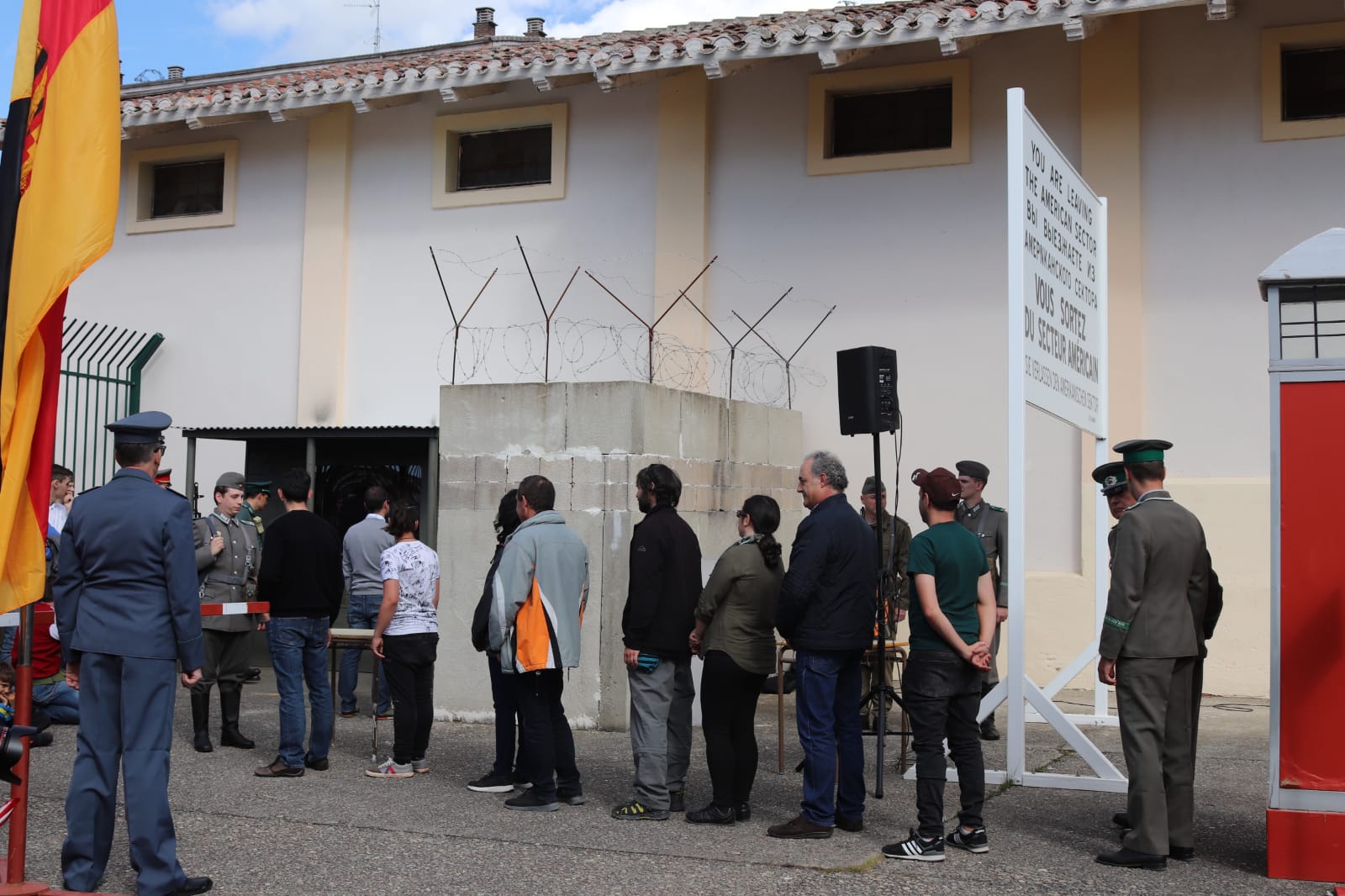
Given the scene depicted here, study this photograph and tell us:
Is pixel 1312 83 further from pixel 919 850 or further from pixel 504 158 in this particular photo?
pixel 919 850

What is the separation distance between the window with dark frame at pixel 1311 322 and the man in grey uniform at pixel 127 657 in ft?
15.6

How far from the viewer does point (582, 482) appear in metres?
9.82

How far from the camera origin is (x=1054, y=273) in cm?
826

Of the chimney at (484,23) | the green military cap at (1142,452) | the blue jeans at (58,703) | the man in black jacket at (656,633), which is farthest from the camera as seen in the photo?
the chimney at (484,23)

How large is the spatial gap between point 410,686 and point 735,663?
7.26ft

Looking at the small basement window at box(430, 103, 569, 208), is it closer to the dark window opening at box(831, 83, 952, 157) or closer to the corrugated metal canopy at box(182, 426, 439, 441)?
the corrugated metal canopy at box(182, 426, 439, 441)

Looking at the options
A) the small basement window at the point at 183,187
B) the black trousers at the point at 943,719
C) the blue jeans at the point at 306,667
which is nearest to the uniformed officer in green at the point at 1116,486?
the black trousers at the point at 943,719

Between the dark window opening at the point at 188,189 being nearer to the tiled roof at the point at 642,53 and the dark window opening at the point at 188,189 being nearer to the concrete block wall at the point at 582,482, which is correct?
the tiled roof at the point at 642,53

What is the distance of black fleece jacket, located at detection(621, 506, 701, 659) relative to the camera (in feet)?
23.2

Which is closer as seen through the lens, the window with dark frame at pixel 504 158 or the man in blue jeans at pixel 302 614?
the man in blue jeans at pixel 302 614

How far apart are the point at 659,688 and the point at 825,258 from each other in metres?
6.40

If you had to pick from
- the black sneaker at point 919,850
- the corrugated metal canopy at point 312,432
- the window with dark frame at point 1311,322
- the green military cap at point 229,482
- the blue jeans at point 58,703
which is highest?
the window with dark frame at point 1311,322

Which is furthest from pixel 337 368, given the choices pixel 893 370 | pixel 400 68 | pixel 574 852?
pixel 574 852

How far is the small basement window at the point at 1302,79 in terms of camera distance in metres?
11.2
